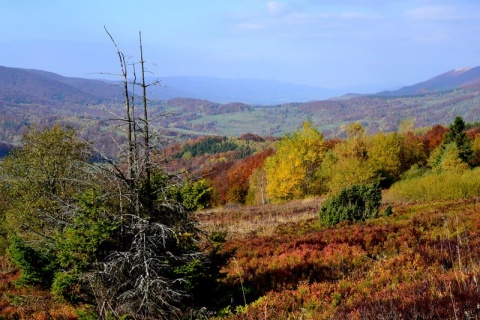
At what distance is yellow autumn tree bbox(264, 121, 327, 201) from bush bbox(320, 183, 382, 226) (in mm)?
25711

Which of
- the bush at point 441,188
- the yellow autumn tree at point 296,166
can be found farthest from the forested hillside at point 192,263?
the yellow autumn tree at point 296,166

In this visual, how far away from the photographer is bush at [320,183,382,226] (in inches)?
776

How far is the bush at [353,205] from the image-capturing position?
19.7m

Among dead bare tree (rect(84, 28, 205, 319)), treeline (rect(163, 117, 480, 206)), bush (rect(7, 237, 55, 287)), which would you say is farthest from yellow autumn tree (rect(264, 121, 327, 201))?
dead bare tree (rect(84, 28, 205, 319))

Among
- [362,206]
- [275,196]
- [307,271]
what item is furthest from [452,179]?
[307,271]

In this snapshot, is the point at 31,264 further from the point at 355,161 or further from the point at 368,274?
the point at 355,161

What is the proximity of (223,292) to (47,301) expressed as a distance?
18.7 feet

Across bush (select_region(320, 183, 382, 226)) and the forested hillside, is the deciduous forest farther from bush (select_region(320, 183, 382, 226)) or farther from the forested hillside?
bush (select_region(320, 183, 382, 226))

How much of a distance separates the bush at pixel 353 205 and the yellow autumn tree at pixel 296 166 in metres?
25.7

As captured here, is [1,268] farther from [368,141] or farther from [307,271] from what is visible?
[368,141]

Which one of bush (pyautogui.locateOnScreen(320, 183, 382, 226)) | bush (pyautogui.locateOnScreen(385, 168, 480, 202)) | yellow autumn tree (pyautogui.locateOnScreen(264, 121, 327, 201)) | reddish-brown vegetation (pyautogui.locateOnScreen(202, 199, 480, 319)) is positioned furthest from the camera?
yellow autumn tree (pyautogui.locateOnScreen(264, 121, 327, 201))

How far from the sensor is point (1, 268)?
20.1 meters

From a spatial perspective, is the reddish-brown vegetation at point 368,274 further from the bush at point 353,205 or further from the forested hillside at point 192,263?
the bush at point 353,205

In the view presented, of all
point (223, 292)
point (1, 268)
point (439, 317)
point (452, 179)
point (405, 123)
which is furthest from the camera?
point (405, 123)
